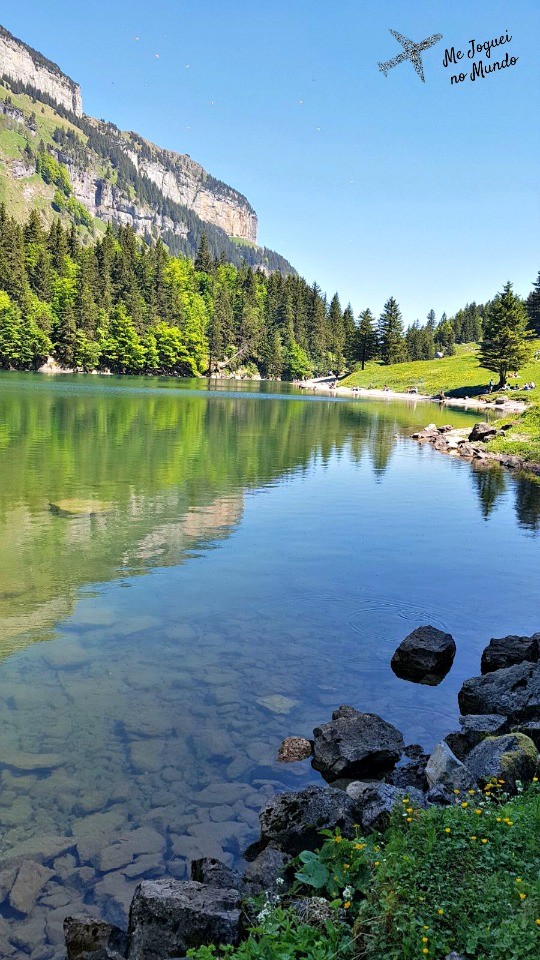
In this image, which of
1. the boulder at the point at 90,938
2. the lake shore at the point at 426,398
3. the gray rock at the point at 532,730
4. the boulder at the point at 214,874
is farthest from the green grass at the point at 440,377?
the boulder at the point at 90,938

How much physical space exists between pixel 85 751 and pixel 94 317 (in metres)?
161

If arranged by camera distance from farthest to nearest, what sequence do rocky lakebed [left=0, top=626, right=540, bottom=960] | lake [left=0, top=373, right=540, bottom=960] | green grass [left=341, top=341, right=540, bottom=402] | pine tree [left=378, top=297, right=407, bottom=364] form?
pine tree [left=378, top=297, right=407, bottom=364]
green grass [left=341, top=341, right=540, bottom=402]
lake [left=0, top=373, right=540, bottom=960]
rocky lakebed [left=0, top=626, right=540, bottom=960]

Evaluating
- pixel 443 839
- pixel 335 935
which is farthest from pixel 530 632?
pixel 335 935

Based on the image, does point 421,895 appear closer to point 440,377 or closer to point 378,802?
point 378,802

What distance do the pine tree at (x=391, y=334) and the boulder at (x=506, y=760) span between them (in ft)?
577

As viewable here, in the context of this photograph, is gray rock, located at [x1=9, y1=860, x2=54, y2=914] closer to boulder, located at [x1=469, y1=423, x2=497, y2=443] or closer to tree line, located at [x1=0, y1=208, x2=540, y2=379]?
boulder, located at [x1=469, y1=423, x2=497, y2=443]

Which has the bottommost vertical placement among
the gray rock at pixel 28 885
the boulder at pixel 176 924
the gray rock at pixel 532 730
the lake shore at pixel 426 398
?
the gray rock at pixel 28 885

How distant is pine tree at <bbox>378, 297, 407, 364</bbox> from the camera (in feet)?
579

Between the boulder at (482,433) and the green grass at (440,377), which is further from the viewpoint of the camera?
the green grass at (440,377)

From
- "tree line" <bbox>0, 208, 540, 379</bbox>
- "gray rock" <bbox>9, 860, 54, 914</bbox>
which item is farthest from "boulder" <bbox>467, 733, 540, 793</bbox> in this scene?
"tree line" <bbox>0, 208, 540, 379</bbox>

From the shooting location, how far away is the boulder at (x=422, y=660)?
1315cm

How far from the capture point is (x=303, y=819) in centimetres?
766

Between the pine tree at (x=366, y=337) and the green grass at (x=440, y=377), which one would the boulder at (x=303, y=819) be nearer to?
the green grass at (x=440, y=377)

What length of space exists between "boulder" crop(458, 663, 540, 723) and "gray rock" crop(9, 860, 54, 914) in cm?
768
